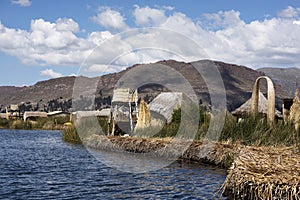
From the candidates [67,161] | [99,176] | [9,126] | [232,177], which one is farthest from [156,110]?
[9,126]

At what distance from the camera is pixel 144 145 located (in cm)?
2289

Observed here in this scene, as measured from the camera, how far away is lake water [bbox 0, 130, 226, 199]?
12992 mm

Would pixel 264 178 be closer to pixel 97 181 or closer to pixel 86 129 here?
pixel 97 181

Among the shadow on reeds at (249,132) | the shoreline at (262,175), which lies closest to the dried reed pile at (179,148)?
the shoreline at (262,175)

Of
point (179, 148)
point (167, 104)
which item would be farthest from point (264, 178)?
point (167, 104)

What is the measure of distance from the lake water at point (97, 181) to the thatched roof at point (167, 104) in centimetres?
1502

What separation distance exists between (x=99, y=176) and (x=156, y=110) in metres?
20.0

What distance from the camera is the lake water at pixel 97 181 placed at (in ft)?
42.6

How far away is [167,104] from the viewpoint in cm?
3681

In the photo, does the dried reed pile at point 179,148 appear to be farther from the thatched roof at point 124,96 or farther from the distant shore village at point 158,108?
the thatched roof at point 124,96

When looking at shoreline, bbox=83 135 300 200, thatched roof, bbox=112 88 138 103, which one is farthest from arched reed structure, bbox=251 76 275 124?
thatched roof, bbox=112 88 138 103

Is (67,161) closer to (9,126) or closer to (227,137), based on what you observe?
(227,137)

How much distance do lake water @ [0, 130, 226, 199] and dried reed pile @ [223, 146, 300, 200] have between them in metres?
1.93

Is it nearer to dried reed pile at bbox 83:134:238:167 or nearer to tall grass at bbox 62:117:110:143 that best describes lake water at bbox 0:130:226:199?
dried reed pile at bbox 83:134:238:167
